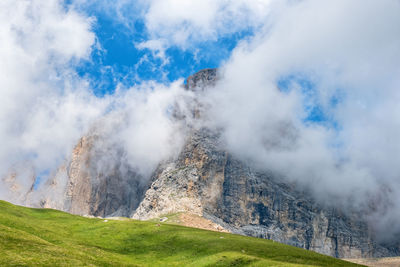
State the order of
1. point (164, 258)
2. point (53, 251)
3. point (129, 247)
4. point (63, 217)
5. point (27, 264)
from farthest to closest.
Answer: point (63, 217)
point (129, 247)
point (164, 258)
point (53, 251)
point (27, 264)

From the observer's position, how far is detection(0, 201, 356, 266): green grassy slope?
156 feet

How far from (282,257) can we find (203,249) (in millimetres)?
17241

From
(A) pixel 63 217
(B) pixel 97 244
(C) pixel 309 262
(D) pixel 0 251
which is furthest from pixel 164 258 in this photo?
(A) pixel 63 217

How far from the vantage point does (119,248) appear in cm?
8212

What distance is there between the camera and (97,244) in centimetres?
8250

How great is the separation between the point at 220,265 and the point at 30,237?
29776 mm

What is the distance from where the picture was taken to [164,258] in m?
77.6

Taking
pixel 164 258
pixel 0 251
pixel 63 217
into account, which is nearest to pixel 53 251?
pixel 0 251

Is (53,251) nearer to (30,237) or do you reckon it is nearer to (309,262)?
(30,237)

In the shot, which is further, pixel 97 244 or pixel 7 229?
pixel 97 244

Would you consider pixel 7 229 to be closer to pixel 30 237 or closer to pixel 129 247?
pixel 30 237

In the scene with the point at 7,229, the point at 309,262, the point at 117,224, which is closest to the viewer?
the point at 7,229

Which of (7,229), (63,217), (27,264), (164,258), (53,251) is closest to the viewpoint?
(27,264)

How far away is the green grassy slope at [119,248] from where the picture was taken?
4750 centimetres
